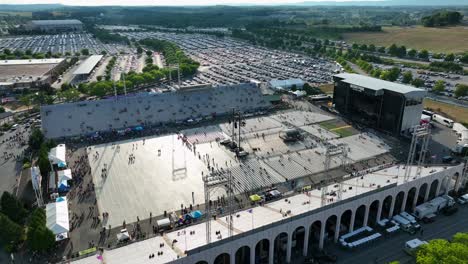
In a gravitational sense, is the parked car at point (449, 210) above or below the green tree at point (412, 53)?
below

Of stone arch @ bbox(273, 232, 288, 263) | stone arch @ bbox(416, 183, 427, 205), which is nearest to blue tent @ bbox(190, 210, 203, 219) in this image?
stone arch @ bbox(273, 232, 288, 263)

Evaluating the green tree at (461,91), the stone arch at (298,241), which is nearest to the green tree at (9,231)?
the stone arch at (298,241)

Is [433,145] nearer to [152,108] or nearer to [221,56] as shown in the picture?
[152,108]

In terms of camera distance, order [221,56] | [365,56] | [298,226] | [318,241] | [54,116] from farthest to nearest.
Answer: [221,56]
[365,56]
[54,116]
[318,241]
[298,226]

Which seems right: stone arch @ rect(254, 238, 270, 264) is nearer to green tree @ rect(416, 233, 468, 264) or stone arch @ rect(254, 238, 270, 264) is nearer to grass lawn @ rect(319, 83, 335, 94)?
green tree @ rect(416, 233, 468, 264)

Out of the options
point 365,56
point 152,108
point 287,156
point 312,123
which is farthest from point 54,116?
point 365,56

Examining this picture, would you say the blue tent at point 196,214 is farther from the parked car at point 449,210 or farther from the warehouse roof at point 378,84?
the warehouse roof at point 378,84
